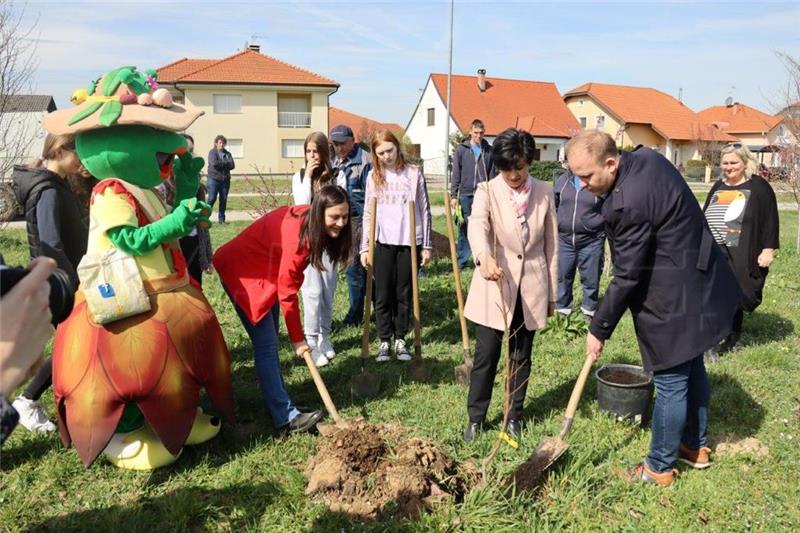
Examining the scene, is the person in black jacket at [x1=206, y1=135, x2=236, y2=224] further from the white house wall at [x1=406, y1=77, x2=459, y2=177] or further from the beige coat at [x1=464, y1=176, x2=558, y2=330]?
the white house wall at [x1=406, y1=77, x2=459, y2=177]

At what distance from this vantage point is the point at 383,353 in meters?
5.38

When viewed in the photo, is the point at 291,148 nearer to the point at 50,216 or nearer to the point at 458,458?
the point at 50,216

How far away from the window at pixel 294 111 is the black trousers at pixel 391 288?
32362 millimetres

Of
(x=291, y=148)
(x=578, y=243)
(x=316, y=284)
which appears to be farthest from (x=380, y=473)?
(x=291, y=148)

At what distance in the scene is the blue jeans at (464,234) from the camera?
864 cm

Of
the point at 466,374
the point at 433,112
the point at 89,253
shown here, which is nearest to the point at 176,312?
the point at 89,253

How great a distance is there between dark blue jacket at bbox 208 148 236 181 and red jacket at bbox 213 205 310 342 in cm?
994

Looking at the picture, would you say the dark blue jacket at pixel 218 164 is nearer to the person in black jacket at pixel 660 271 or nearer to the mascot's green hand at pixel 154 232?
the mascot's green hand at pixel 154 232

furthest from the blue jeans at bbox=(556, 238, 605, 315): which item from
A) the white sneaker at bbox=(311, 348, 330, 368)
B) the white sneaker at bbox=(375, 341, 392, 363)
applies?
Answer: the white sneaker at bbox=(311, 348, 330, 368)

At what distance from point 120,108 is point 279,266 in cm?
125

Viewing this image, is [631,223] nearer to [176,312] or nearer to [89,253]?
[176,312]

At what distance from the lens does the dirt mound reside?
308 cm

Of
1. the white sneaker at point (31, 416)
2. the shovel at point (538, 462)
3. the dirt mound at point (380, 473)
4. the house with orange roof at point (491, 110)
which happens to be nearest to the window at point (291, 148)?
the house with orange roof at point (491, 110)

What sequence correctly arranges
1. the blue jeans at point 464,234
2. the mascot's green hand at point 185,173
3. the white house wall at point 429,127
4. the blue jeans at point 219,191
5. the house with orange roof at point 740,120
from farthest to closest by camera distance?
the house with orange roof at point 740,120 < the white house wall at point 429,127 < the blue jeans at point 219,191 < the blue jeans at point 464,234 < the mascot's green hand at point 185,173
